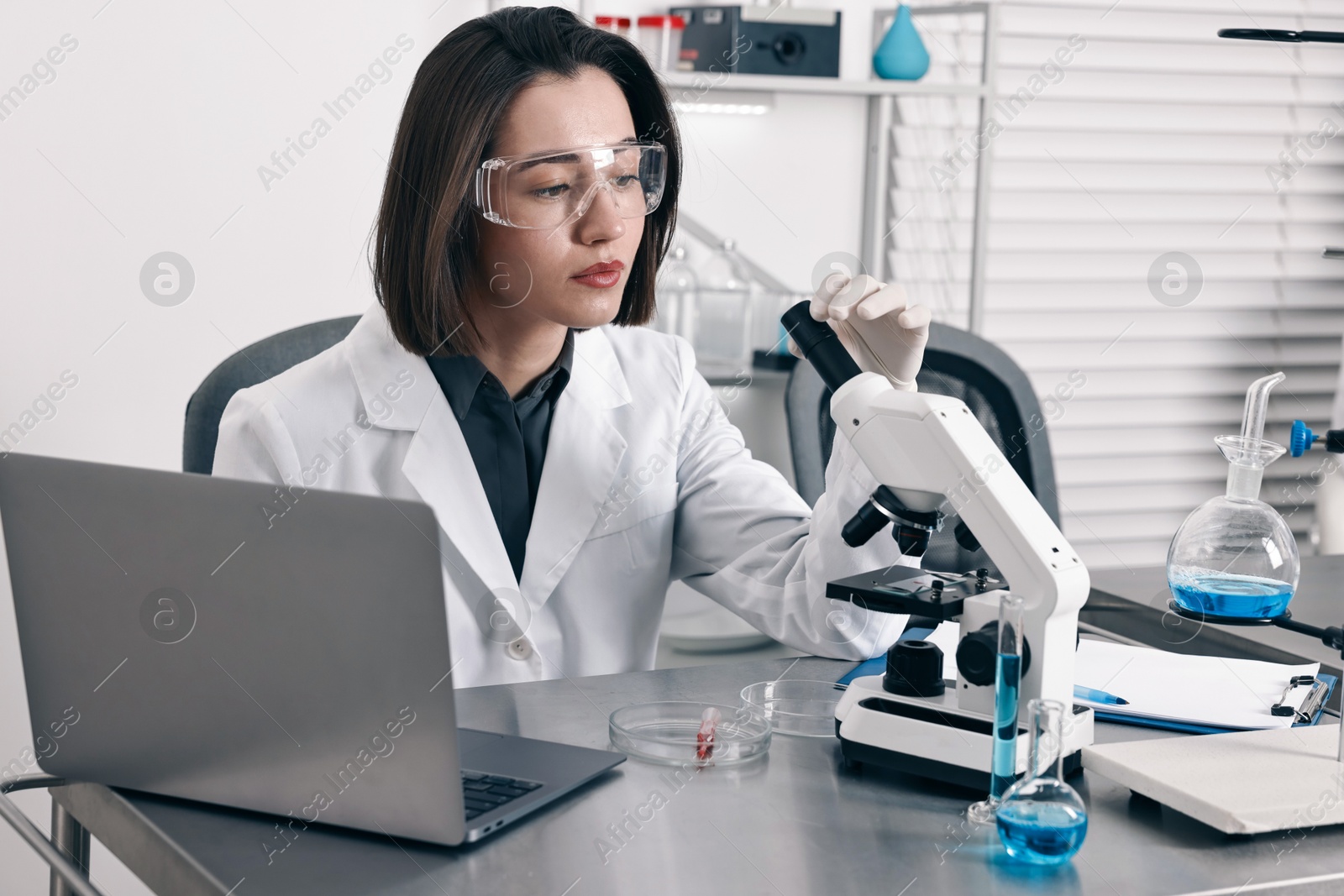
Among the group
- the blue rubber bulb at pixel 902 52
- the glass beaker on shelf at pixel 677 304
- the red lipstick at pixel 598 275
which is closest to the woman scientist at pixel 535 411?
the red lipstick at pixel 598 275

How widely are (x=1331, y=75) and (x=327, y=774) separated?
379 centimetres

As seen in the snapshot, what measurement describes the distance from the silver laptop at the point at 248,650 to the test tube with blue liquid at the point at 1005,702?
1.01 feet

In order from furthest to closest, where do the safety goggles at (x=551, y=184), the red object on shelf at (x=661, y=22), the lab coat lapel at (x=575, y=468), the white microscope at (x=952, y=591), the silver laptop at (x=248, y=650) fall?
the red object on shelf at (x=661, y=22) → the lab coat lapel at (x=575, y=468) → the safety goggles at (x=551, y=184) → the white microscope at (x=952, y=591) → the silver laptop at (x=248, y=650)

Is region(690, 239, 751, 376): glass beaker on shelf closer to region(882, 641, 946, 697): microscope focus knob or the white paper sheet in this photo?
the white paper sheet

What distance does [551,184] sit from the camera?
1408 mm

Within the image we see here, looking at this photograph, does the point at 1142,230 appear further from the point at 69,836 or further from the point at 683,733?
the point at 69,836

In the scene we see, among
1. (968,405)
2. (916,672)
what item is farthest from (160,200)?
(916,672)

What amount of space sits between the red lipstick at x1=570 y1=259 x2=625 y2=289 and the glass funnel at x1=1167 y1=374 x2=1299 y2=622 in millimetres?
679

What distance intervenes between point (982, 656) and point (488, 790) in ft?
1.28

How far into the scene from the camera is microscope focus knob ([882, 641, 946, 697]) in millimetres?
1026

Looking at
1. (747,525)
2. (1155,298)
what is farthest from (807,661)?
(1155,298)

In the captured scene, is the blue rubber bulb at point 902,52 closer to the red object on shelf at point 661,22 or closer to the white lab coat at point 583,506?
the red object on shelf at point 661,22

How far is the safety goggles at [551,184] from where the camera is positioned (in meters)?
1.40

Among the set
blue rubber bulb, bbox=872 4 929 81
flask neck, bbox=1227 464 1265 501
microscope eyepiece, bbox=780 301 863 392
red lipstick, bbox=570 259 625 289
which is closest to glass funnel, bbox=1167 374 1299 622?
flask neck, bbox=1227 464 1265 501
